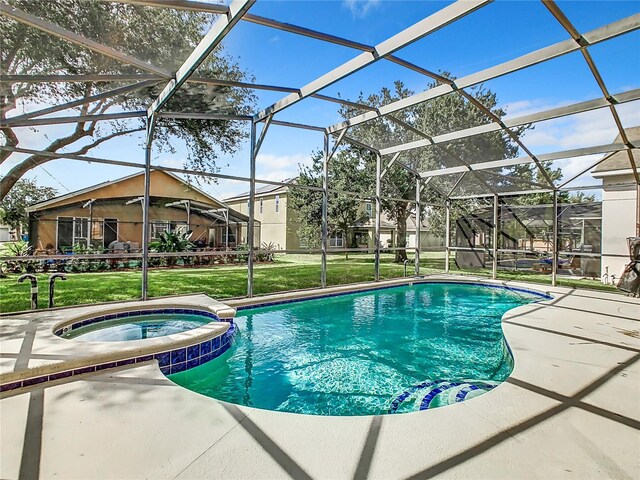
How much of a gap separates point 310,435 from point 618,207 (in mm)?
12395

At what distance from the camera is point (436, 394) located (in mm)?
3523

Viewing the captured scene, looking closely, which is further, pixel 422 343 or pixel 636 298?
pixel 636 298

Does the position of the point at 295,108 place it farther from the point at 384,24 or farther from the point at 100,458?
the point at 100,458

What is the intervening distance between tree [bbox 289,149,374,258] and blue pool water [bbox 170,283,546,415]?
7846 millimetres

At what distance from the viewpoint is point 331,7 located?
164 inches

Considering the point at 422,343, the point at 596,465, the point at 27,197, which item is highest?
the point at 27,197

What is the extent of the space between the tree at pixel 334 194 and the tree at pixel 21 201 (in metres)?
8.54

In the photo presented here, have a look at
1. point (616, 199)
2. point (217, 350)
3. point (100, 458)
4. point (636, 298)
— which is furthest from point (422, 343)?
point (616, 199)

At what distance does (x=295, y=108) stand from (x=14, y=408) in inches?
248

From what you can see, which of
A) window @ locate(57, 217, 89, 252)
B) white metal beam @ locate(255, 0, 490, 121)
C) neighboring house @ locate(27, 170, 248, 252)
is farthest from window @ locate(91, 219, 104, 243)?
white metal beam @ locate(255, 0, 490, 121)

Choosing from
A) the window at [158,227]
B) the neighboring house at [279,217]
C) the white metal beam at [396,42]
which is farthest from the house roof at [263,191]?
the white metal beam at [396,42]

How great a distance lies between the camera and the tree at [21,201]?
9562mm

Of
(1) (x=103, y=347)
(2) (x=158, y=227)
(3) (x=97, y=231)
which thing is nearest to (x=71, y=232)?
(3) (x=97, y=231)

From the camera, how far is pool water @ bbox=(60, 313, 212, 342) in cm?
455
